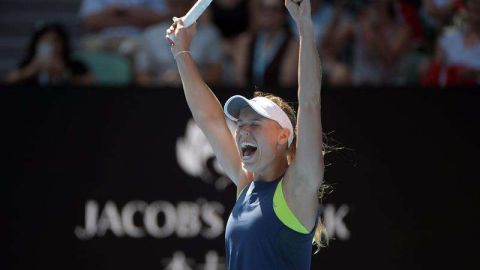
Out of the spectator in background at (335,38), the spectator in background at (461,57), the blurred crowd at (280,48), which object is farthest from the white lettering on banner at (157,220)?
the spectator in background at (461,57)

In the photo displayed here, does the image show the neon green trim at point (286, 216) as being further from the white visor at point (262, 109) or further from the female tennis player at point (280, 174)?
the white visor at point (262, 109)

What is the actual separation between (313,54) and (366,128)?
10.4ft

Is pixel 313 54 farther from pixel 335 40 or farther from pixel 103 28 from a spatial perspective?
pixel 103 28

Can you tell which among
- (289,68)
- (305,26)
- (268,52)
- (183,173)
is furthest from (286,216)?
(268,52)

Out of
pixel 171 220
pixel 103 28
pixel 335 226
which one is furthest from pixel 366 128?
pixel 103 28

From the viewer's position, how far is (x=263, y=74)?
7293 mm

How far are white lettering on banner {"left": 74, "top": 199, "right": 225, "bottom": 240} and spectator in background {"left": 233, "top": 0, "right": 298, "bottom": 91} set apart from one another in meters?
0.94

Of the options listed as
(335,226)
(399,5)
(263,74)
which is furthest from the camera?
(399,5)

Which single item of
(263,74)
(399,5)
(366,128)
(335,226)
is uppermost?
(399,5)

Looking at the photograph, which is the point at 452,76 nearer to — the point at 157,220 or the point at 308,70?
the point at 157,220

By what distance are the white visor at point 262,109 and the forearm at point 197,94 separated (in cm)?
29

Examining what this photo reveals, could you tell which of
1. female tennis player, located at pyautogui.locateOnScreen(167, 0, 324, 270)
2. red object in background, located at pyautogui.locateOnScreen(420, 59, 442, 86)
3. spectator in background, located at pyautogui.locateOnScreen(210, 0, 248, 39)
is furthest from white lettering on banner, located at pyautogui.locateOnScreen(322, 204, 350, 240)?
female tennis player, located at pyautogui.locateOnScreen(167, 0, 324, 270)

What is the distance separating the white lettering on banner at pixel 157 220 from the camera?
6.74 m

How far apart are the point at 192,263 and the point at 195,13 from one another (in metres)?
2.99
